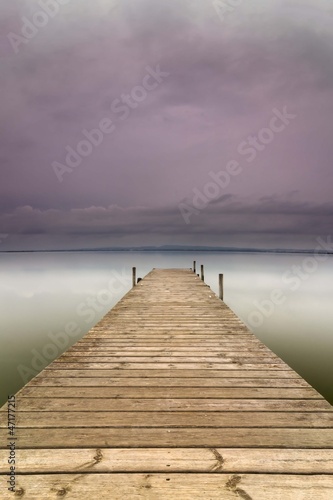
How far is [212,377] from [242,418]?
0.96 meters

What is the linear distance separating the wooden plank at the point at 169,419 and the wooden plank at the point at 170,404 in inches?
2.8

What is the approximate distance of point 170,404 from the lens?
2.98 metres

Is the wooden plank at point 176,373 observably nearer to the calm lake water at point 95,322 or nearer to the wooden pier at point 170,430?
Answer: the wooden pier at point 170,430

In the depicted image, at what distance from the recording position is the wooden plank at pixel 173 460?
2088 mm

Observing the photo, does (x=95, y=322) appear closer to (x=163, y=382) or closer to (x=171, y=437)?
(x=163, y=382)

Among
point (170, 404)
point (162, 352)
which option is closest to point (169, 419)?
point (170, 404)

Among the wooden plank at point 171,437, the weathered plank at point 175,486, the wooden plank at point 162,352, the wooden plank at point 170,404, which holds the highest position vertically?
the wooden plank at point 162,352

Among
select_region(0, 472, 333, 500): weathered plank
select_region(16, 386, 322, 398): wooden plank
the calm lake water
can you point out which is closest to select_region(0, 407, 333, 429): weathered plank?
select_region(16, 386, 322, 398): wooden plank

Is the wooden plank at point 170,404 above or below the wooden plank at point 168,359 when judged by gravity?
below

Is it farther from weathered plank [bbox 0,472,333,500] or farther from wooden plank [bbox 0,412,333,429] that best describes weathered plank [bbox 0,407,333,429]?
weathered plank [bbox 0,472,333,500]

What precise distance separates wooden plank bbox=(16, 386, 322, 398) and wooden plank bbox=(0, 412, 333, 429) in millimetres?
323

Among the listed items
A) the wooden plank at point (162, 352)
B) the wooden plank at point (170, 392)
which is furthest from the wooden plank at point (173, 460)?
the wooden plank at point (162, 352)

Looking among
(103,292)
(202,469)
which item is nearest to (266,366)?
(202,469)

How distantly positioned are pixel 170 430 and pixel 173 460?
1.21 feet
